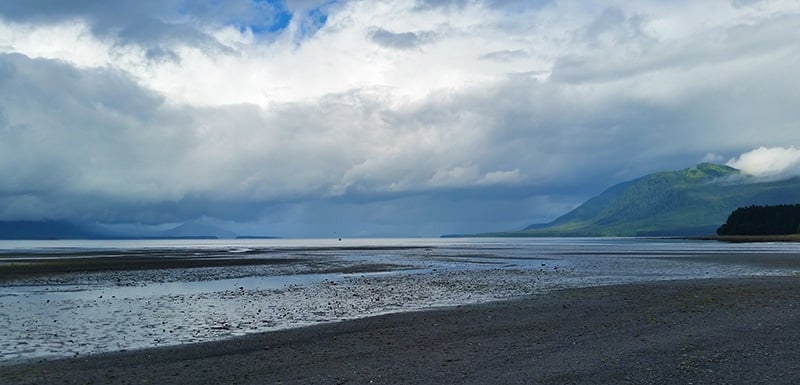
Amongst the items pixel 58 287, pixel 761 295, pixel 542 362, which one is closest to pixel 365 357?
pixel 542 362

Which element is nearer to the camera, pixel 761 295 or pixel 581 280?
pixel 761 295

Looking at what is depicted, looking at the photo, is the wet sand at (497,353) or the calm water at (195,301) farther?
the calm water at (195,301)

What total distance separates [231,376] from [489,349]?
845 centimetres

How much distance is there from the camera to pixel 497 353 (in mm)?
18766

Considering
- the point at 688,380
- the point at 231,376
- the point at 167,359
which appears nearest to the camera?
the point at 688,380

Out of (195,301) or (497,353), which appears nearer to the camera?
(497,353)

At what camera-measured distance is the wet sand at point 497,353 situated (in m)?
15.8

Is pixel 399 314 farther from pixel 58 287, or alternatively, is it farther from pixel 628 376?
pixel 58 287

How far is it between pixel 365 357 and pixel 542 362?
18.6 ft

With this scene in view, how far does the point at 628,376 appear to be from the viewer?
15258 millimetres

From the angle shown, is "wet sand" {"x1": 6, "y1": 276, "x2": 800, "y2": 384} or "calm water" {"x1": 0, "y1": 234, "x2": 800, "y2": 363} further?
"calm water" {"x1": 0, "y1": 234, "x2": 800, "y2": 363}

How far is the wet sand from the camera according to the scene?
15766 mm

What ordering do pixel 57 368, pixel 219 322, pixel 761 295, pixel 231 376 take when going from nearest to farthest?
1. pixel 231 376
2. pixel 57 368
3. pixel 219 322
4. pixel 761 295

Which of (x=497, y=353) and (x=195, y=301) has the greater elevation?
(x=195, y=301)
